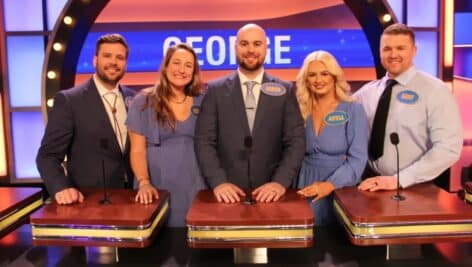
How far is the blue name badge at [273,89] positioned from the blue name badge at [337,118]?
0.27 metres

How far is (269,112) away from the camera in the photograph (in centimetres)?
245

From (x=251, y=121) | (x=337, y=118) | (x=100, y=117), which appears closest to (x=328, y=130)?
(x=337, y=118)

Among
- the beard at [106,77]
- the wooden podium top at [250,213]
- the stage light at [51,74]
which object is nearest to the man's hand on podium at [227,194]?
the wooden podium top at [250,213]

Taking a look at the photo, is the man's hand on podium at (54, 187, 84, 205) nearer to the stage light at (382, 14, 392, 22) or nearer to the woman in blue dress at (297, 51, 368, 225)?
the woman in blue dress at (297, 51, 368, 225)

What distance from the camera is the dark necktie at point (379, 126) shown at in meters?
2.57

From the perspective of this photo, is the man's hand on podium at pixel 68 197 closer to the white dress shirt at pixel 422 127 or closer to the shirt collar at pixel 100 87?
the shirt collar at pixel 100 87

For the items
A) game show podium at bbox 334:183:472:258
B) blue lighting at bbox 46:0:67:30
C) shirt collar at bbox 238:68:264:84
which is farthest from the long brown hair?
blue lighting at bbox 46:0:67:30

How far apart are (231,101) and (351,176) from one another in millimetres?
710

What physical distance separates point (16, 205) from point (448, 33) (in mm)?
3257

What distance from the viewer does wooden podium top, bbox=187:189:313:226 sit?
1.59 metres

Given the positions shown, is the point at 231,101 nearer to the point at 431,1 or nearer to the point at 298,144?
the point at 298,144

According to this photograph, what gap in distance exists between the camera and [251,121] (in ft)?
8.22

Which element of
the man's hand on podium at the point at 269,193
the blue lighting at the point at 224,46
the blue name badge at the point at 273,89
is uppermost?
the blue lighting at the point at 224,46

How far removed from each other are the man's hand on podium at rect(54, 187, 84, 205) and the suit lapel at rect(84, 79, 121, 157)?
0.62 metres
